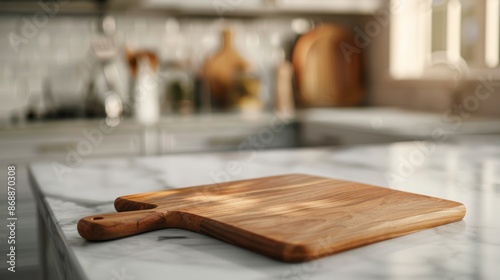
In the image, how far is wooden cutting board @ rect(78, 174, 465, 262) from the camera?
0.57m

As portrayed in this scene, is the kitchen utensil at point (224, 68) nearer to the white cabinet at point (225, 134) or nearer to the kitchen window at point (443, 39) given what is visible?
the white cabinet at point (225, 134)

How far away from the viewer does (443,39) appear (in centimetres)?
301

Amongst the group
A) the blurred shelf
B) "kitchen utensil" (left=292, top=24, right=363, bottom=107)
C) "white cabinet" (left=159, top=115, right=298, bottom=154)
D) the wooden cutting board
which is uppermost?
the blurred shelf

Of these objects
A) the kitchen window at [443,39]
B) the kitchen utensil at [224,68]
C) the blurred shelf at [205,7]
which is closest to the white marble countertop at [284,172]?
the kitchen window at [443,39]

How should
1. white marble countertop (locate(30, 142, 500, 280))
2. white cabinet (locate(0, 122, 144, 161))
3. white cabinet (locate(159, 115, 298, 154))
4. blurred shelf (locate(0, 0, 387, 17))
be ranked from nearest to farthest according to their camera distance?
white marble countertop (locate(30, 142, 500, 280)), white cabinet (locate(0, 122, 144, 161)), white cabinet (locate(159, 115, 298, 154)), blurred shelf (locate(0, 0, 387, 17))

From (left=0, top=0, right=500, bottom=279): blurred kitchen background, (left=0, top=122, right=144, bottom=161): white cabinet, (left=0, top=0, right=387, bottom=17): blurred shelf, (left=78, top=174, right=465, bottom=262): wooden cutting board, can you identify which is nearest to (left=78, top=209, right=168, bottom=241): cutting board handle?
(left=78, top=174, right=465, bottom=262): wooden cutting board

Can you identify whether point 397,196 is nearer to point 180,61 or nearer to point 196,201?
point 196,201

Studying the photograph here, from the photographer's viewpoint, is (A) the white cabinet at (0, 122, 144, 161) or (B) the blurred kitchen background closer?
(A) the white cabinet at (0, 122, 144, 161)

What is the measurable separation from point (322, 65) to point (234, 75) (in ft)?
1.73

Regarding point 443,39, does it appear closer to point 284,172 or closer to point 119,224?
point 284,172

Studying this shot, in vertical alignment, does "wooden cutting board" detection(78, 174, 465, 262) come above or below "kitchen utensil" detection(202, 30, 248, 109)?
below

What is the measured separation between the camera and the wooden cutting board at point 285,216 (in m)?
0.57

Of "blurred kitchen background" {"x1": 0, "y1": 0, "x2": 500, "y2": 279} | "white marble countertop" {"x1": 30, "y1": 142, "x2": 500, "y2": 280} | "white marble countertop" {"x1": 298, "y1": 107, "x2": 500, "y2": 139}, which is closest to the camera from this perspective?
"white marble countertop" {"x1": 30, "y1": 142, "x2": 500, "y2": 280}

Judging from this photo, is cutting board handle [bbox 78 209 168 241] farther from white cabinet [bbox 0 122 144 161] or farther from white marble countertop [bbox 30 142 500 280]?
white cabinet [bbox 0 122 144 161]
